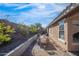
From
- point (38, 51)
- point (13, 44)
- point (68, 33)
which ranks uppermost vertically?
point (68, 33)

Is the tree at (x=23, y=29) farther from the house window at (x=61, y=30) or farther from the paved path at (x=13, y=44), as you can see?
the house window at (x=61, y=30)

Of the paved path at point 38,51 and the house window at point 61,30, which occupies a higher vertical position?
the house window at point 61,30

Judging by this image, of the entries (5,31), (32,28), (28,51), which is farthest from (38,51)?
(5,31)

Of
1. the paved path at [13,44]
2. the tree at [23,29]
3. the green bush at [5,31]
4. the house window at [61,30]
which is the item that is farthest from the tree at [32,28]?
the house window at [61,30]

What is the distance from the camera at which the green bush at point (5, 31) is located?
11.2ft

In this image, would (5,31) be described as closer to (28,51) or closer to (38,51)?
(28,51)

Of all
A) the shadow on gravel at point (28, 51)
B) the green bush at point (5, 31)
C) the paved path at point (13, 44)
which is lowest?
the shadow on gravel at point (28, 51)

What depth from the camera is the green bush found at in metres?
3.42

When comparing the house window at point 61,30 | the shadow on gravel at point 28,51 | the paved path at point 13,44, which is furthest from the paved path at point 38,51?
the house window at point 61,30

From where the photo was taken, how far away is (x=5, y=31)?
342 cm

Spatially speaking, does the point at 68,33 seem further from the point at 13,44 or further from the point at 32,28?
the point at 13,44

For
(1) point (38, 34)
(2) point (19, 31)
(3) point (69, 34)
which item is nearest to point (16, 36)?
(2) point (19, 31)

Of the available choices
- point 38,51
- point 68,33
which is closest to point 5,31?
point 38,51

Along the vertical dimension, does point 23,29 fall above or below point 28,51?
above
